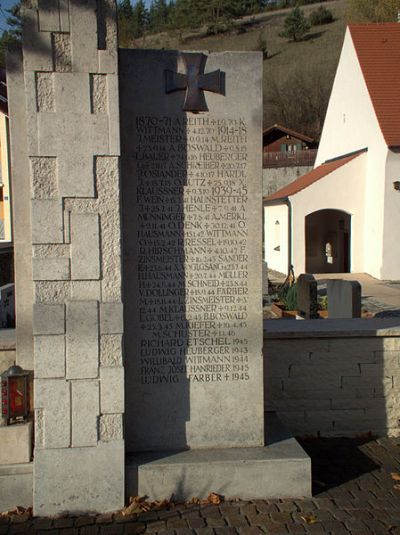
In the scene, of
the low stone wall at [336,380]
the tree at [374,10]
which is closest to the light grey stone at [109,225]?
the low stone wall at [336,380]

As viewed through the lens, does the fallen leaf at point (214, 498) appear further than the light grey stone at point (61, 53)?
Yes

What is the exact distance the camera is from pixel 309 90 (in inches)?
2352

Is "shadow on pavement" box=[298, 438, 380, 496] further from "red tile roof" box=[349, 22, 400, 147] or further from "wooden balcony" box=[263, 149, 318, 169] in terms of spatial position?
"wooden balcony" box=[263, 149, 318, 169]

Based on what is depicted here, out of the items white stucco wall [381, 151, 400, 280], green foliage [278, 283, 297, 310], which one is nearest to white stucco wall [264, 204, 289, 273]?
white stucco wall [381, 151, 400, 280]

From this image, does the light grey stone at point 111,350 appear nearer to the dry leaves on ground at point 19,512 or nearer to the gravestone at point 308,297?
the dry leaves on ground at point 19,512

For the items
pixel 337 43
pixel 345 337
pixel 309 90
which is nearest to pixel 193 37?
pixel 337 43

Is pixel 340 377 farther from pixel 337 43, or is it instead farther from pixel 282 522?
pixel 337 43

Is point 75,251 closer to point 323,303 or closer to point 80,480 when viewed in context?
point 80,480

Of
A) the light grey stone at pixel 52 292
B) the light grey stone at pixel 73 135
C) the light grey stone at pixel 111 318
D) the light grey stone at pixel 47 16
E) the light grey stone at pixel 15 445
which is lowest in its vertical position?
the light grey stone at pixel 15 445

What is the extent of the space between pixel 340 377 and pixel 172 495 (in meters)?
2.10

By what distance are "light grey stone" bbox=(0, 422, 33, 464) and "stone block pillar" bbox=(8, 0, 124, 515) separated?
216mm

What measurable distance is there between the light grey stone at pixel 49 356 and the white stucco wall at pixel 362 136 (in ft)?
62.6

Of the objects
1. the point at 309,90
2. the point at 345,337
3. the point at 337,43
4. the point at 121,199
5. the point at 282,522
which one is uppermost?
the point at 337,43

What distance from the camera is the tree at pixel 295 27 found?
8669 centimetres
